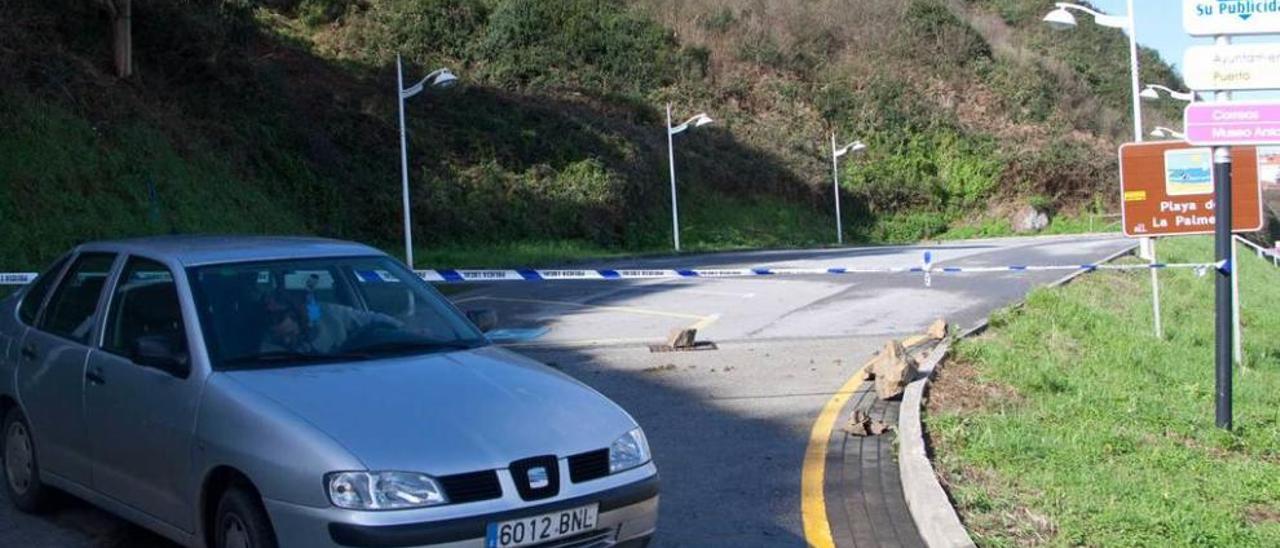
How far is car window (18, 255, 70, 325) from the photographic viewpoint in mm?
6828

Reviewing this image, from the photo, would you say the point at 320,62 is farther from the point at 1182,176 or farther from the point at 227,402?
the point at 227,402

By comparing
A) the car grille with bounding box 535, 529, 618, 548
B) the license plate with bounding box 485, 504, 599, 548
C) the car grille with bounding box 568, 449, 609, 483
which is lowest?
the car grille with bounding box 535, 529, 618, 548

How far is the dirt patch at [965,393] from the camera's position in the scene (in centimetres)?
927

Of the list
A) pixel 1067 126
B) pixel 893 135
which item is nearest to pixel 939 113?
pixel 893 135

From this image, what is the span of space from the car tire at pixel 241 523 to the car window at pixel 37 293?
7.68ft

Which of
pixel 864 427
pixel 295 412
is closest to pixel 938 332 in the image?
pixel 864 427

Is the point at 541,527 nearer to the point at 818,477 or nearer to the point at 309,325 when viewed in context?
the point at 309,325

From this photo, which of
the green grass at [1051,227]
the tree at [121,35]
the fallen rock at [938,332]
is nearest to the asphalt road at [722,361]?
the fallen rock at [938,332]

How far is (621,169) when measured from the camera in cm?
4741

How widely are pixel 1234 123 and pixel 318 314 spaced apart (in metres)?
5.45

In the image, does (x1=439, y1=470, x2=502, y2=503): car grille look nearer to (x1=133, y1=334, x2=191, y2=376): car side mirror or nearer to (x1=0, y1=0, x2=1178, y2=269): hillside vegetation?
(x1=133, y1=334, x2=191, y2=376): car side mirror

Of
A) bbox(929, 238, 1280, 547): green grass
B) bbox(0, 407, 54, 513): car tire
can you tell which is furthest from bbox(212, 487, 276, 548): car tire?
bbox(929, 238, 1280, 547): green grass

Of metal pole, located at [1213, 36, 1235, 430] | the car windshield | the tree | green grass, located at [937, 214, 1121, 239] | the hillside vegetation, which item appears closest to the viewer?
the car windshield

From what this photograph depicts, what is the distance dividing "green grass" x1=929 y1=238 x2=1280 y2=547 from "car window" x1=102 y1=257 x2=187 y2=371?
386 centimetres
